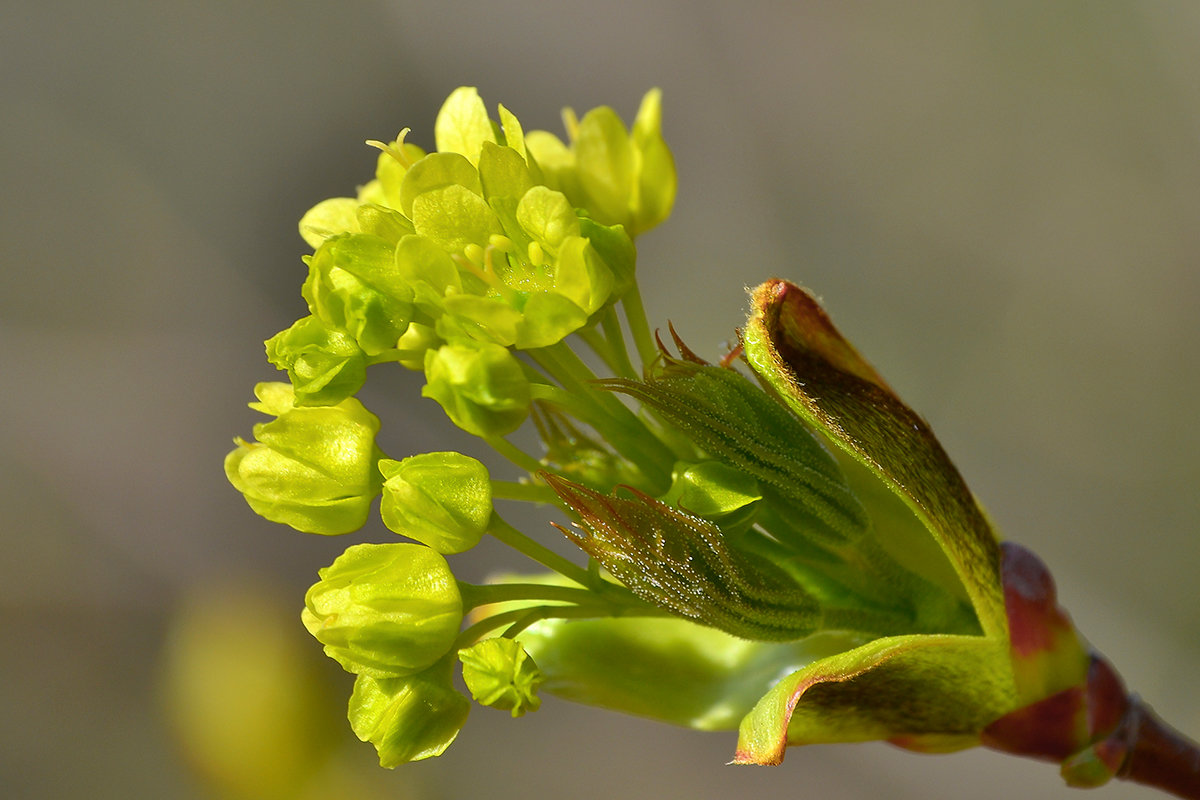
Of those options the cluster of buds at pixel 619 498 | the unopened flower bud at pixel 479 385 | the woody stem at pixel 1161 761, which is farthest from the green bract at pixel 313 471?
the woody stem at pixel 1161 761

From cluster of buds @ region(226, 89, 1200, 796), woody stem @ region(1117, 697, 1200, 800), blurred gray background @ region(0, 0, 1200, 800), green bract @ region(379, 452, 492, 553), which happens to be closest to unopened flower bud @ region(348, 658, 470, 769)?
cluster of buds @ region(226, 89, 1200, 796)

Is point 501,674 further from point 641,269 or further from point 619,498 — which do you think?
point 641,269

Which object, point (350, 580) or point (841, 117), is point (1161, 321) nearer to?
point (841, 117)

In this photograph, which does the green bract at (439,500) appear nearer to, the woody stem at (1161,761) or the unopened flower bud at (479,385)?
the unopened flower bud at (479,385)

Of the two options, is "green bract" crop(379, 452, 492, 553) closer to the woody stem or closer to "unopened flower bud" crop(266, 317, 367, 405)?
"unopened flower bud" crop(266, 317, 367, 405)

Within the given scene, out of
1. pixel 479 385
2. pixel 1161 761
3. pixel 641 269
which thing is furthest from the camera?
pixel 641 269

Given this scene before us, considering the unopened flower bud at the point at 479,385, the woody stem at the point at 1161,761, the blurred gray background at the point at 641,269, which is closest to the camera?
the unopened flower bud at the point at 479,385

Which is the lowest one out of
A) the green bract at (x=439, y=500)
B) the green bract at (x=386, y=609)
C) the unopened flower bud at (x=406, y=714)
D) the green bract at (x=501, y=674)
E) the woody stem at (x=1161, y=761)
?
Answer: the woody stem at (x=1161, y=761)

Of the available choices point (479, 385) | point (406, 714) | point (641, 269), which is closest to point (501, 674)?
point (406, 714)
